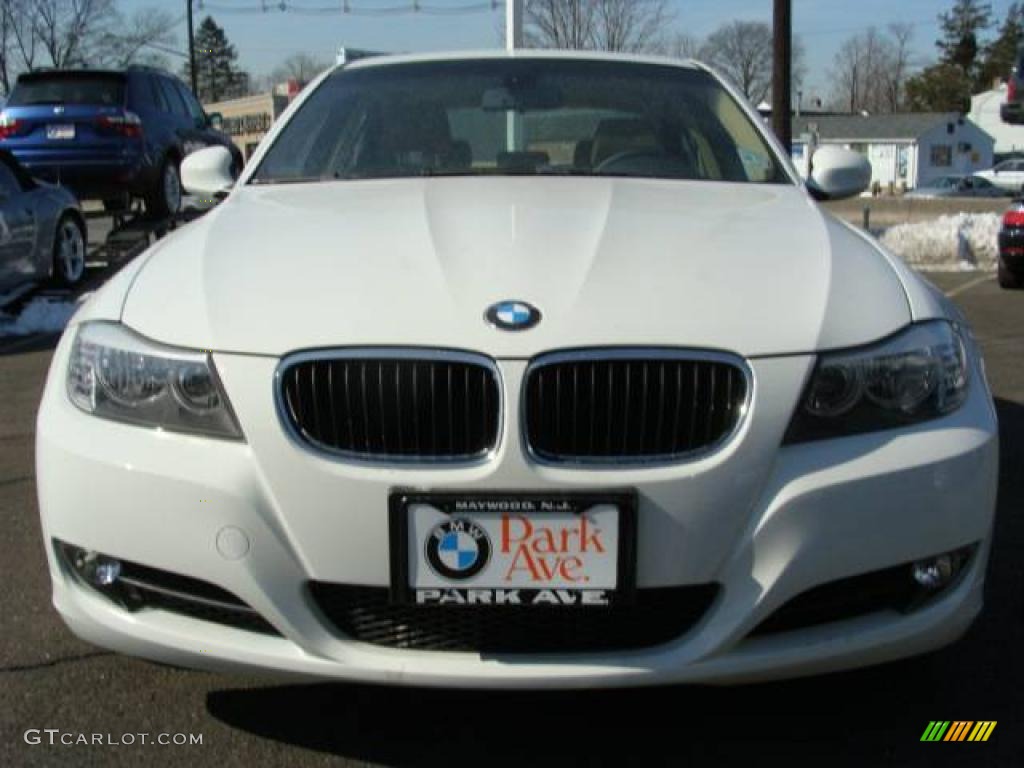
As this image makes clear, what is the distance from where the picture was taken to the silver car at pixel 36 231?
9.53 metres

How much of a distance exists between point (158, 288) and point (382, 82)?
5.69 ft

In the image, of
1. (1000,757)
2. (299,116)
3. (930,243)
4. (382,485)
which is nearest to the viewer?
(382,485)

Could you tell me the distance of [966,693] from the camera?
9.42 ft

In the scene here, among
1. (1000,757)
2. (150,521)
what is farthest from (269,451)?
(1000,757)

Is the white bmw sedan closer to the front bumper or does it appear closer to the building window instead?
the front bumper

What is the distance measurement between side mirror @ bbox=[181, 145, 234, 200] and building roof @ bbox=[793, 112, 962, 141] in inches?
2874

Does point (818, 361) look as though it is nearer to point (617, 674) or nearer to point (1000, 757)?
point (617, 674)

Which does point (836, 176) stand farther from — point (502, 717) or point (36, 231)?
point (36, 231)

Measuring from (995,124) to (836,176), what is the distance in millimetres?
96711

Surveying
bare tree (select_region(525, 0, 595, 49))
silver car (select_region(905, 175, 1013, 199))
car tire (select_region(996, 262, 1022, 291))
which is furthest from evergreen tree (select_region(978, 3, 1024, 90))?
car tire (select_region(996, 262, 1022, 291))

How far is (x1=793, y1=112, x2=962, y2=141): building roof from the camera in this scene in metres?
73.6

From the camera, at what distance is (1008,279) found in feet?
37.1

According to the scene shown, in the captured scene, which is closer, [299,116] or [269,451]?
[269,451]

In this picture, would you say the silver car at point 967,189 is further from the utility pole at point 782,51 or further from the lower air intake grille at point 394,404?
the lower air intake grille at point 394,404
